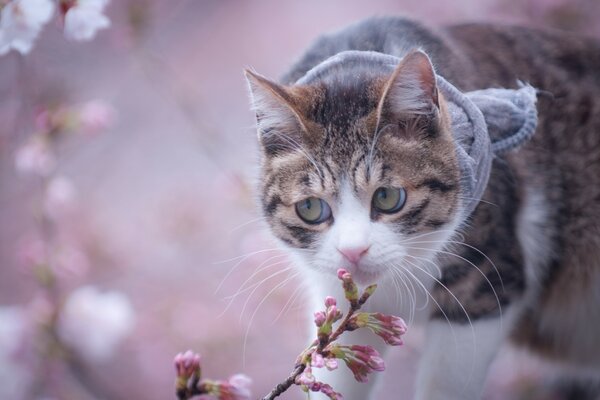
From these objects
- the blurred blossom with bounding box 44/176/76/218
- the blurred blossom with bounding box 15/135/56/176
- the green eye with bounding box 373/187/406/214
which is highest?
the blurred blossom with bounding box 15/135/56/176

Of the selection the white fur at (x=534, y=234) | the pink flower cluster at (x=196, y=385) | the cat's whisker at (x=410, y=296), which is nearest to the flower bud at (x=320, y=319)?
the pink flower cluster at (x=196, y=385)

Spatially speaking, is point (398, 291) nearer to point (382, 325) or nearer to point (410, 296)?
point (410, 296)

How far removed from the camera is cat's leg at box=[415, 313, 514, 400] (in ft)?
3.91

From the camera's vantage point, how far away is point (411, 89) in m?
0.98

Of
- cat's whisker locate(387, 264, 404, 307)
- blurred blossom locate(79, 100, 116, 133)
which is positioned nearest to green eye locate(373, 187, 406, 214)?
cat's whisker locate(387, 264, 404, 307)

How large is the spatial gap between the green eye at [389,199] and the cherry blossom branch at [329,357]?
0.72 feet

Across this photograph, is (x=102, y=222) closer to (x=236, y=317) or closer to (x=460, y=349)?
(x=236, y=317)

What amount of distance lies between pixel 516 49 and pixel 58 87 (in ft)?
3.88

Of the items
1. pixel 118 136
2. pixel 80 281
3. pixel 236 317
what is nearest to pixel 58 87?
pixel 80 281

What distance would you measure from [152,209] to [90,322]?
4.05ft

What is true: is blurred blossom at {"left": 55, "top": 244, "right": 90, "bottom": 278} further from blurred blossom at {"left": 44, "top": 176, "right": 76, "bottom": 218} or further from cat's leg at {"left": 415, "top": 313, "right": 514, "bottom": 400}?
cat's leg at {"left": 415, "top": 313, "right": 514, "bottom": 400}

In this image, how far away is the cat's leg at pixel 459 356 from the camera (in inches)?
46.9

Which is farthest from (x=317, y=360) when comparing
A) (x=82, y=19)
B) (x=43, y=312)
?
(x=43, y=312)

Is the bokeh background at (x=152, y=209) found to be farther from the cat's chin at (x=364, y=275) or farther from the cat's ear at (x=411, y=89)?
the cat's ear at (x=411, y=89)
